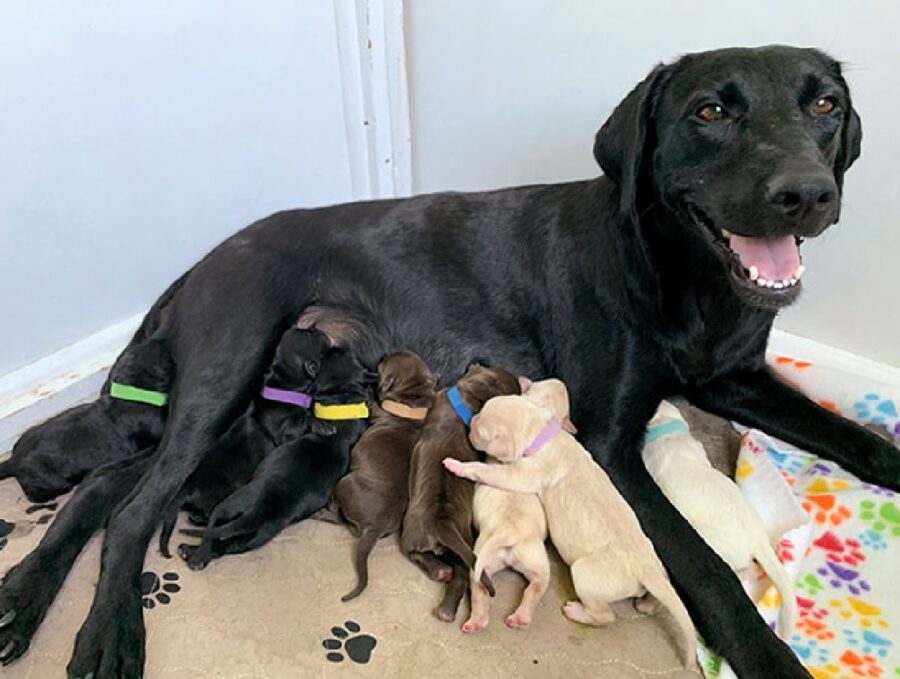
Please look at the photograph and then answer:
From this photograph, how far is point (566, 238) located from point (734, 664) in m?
0.92

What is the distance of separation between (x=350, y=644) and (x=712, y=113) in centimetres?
115

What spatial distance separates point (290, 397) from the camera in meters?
1.76

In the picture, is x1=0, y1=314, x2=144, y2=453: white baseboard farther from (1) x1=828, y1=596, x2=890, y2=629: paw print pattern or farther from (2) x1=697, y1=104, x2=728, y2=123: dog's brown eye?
(1) x1=828, y1=596, x2=890, y2=629: paw print pattern

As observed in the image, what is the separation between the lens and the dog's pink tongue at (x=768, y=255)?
4.74 feet

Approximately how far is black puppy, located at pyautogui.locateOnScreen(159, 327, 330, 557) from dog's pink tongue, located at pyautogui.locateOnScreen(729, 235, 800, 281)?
898mm

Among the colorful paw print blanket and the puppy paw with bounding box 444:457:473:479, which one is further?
the puppy paw with bounding box 444:457:473:479

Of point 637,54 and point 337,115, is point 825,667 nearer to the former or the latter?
point 637,54

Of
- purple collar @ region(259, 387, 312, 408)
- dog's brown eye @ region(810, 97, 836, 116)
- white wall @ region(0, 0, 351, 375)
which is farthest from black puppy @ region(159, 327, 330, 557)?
dog's brown eye @ region(810, 97, 836, 116)

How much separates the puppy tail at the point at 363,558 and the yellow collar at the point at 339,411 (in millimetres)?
265

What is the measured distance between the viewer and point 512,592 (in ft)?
5.01

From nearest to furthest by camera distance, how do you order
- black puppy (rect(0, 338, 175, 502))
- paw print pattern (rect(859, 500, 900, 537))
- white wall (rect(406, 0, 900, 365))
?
paw print pattern (rect(859, 500, 900, 537)), black puppy (rect(0, 338, 175, 502)), white wall (rect(406, 0, 900, 365))

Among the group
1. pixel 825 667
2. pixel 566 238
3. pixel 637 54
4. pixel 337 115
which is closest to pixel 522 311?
pixel 566 238

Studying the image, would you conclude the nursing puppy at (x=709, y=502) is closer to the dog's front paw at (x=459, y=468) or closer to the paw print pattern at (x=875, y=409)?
the dog's front paw at (x=459, y=468)

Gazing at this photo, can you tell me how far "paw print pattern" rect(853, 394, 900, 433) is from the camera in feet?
6.33
